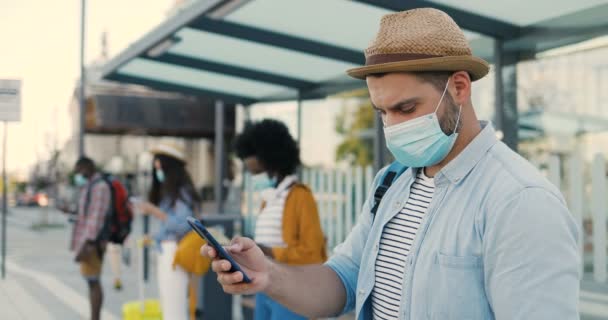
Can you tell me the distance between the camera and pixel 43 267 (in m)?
13.5

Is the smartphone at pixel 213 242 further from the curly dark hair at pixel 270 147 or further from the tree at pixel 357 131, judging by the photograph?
the tree at pixel 357 131

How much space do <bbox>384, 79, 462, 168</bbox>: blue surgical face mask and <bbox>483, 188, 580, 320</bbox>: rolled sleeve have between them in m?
0.31

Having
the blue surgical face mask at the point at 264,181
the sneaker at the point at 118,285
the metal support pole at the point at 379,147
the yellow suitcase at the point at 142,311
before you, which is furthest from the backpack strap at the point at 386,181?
the sneaker at the point at 118,285

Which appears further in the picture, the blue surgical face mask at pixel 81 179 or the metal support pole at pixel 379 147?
the blue surgical face mask at pixel 81 179

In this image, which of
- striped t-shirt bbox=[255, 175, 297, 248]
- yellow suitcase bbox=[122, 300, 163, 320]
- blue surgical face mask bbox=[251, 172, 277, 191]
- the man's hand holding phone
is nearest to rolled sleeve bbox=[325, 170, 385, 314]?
the man's hand holding phone

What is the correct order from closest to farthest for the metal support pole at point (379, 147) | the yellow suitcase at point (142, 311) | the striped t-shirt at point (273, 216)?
the striped t-shirt at point (273, 216) → the yellow suitcase at point (142, 311) → the metal support pole at point (379, 147)

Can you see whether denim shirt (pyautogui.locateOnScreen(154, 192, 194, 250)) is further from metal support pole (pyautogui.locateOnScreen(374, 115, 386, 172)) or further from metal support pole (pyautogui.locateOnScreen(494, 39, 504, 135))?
metal support pole (pyautogui.locateOnScreen(494, 39, 504, 135))

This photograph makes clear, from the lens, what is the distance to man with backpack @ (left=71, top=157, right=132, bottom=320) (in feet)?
22.6

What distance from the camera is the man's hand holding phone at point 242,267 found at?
1853 mm

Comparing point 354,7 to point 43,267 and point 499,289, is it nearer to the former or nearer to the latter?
point 499,289

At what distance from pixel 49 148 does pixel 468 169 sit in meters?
34.3

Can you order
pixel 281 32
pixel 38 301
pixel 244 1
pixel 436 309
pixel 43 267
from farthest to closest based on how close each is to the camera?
pixel 43 267
pixel 38 301
pixel 281 32
pixel 244 1
pixel 436 309

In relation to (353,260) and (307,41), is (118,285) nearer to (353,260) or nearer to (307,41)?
(307,41)

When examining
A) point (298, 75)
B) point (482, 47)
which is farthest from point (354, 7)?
point (298, 75)
